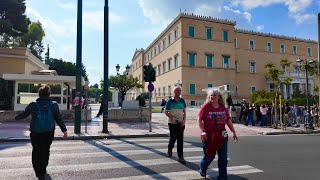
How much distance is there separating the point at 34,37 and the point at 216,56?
38413 millimetres

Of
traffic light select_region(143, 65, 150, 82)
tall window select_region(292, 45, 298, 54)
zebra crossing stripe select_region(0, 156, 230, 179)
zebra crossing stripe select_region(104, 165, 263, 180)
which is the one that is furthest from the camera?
tall window select_region(292, 45, 298, 54)

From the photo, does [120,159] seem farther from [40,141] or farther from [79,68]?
[79,68]

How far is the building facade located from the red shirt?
40.4m

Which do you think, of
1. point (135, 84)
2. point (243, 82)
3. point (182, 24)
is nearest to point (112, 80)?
point (135, 84)

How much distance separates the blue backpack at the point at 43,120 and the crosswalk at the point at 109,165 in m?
1.04

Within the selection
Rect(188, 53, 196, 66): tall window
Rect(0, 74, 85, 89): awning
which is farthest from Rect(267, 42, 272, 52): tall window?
Rect(0, 74, 85, 89): awning

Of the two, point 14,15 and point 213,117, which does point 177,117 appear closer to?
point 213,117

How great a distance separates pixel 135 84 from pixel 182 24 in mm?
12242

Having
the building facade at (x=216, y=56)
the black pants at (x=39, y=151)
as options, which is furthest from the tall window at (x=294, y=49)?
the black pants at (x=39, y=151)

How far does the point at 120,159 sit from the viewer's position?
8.10 m

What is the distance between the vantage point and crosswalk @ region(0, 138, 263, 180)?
6.47 m

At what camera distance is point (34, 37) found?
65.6 metres

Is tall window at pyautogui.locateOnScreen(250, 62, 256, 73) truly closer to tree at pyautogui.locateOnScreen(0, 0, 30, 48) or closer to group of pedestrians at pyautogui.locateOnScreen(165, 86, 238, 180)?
tree at pyautogui.locateOnScreen(0, 0, 30, 48)

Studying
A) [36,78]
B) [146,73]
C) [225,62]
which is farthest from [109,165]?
[225,62]
